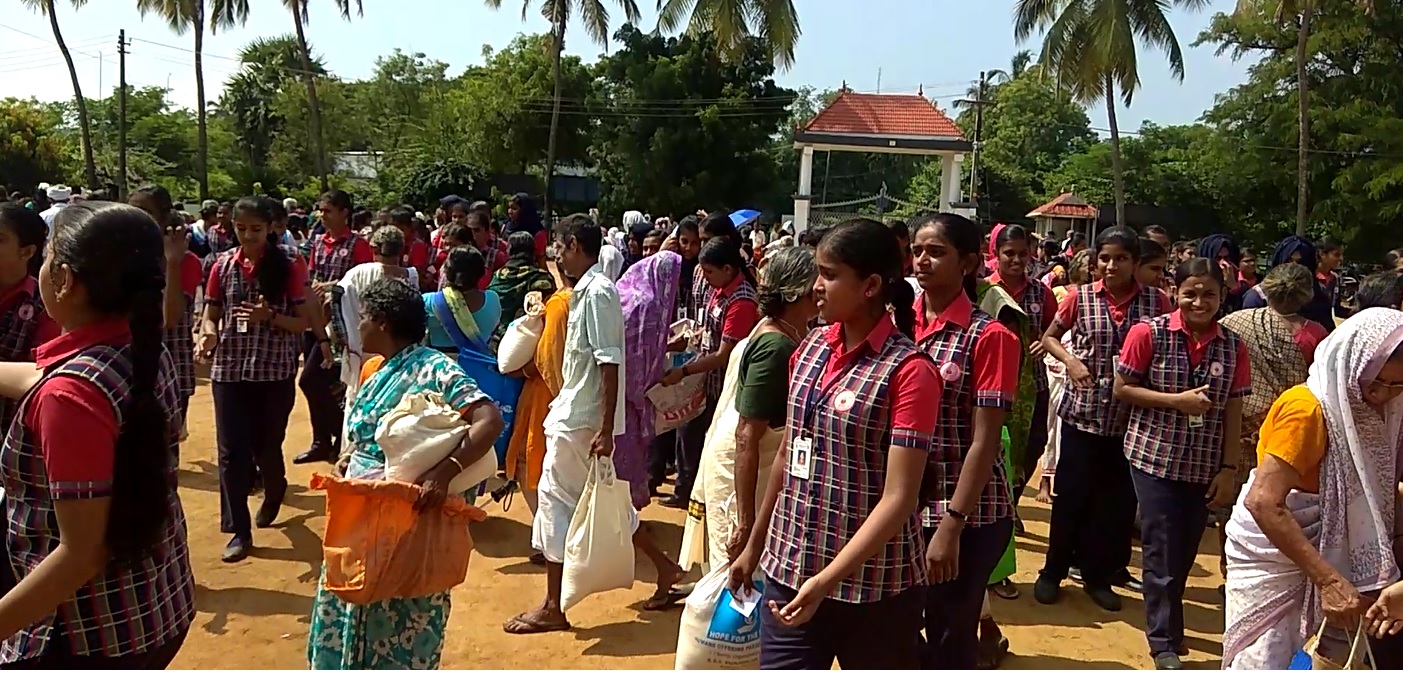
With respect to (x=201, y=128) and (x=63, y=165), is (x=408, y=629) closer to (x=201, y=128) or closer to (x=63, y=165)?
(x=201, y=128)

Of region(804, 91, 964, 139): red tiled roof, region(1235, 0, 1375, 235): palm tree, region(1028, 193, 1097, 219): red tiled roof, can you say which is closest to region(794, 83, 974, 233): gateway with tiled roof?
region(804, 91, 964, 139): red tiled roof

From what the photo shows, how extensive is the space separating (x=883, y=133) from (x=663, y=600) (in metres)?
22.0

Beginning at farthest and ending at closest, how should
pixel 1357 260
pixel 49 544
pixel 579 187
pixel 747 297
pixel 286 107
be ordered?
pixel 286 107 → pixel 579 187 → pixel 1357 260 → pixel 747 297 → pixel 49 544

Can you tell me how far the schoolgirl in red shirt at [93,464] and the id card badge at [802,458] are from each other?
1.41 m

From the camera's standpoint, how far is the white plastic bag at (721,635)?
10.1 feet

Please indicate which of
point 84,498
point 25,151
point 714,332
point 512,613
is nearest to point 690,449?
point 714,332

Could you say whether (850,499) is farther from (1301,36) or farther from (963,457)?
(1301,36)

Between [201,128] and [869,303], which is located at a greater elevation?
[201,128]

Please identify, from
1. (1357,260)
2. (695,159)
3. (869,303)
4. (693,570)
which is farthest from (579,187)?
(869,303)

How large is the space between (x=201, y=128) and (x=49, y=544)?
29.7 meters

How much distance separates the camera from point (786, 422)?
110 inches

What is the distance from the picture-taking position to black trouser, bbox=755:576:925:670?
2.50 metres

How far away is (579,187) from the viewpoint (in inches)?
1427

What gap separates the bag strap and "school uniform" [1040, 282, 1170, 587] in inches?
118
